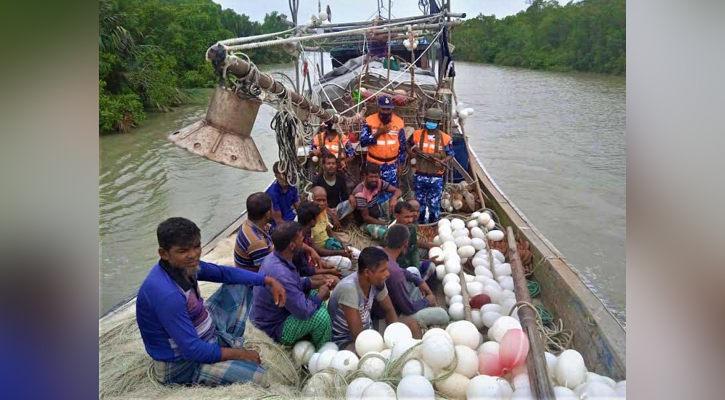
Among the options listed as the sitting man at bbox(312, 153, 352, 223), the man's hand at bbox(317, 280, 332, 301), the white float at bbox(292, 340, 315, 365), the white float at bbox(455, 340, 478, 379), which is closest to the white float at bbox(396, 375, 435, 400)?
the white float at bbox(455, 340, 478, 379)

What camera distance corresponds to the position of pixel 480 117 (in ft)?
61.8

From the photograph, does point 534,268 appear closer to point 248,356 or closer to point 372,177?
point 372,177

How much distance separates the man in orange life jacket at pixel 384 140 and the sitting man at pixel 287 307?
2.31m

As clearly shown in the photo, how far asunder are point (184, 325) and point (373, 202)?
299 centimetres

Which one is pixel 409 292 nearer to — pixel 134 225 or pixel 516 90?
pixel 134 225

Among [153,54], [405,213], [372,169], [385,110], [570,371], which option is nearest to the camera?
[570,371]

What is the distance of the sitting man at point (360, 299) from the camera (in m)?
2.55

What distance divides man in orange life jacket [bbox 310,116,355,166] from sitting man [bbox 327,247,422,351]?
2535 millimetres

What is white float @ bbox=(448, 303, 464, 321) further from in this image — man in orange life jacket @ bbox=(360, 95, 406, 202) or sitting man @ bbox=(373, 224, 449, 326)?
man in orange life jacket @ bbox=(360, 95, 406, 202)

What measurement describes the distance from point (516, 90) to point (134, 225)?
1960cm

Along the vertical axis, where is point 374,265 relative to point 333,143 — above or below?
below

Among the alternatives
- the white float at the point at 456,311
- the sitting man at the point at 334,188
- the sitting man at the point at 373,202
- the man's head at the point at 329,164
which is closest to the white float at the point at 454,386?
the white float at the point at 456,311

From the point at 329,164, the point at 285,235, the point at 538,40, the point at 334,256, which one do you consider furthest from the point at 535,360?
the point at 538,40

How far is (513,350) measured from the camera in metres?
2.27
